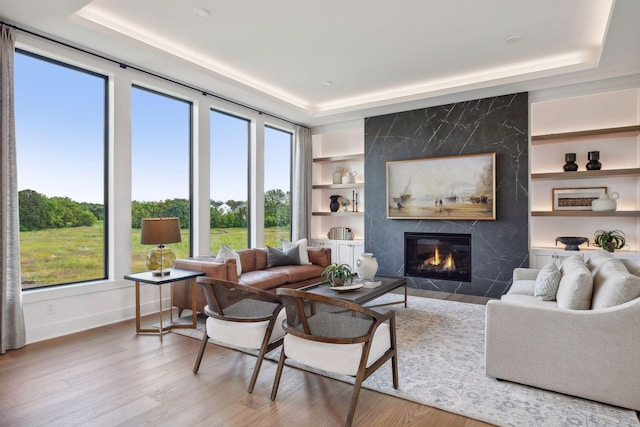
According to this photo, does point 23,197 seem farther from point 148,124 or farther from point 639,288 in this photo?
point 639,288

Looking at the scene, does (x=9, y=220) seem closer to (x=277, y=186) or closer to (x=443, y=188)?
(x=277, y=186)

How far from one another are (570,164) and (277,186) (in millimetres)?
4710

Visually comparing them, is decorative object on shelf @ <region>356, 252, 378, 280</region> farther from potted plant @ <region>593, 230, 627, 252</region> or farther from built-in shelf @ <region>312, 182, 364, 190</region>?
potted plant @ <region>593, 230, 627, 252</region>

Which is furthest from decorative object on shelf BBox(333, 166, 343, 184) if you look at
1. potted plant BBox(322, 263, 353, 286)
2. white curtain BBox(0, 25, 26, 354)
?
white curtain BBox(0, 25, 26, 354)

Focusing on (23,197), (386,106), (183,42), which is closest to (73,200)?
(23,197)

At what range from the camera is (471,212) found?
5.80 m

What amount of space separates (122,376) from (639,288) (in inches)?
145

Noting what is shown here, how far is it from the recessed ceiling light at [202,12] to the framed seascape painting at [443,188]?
3.82 metres

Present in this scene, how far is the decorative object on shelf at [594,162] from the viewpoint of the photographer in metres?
5.09

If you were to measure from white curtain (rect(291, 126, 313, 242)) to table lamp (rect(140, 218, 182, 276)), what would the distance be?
322cm

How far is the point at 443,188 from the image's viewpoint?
603cm

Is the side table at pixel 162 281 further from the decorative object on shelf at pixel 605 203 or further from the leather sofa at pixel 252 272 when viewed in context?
the decorative object on shelf at pixel 605 203

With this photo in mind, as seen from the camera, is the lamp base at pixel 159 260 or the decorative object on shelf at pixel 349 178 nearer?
the lamp base at pixel 159 260

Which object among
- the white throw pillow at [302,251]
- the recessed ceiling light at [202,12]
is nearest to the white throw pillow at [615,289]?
the white throw pillow at [302,251]
